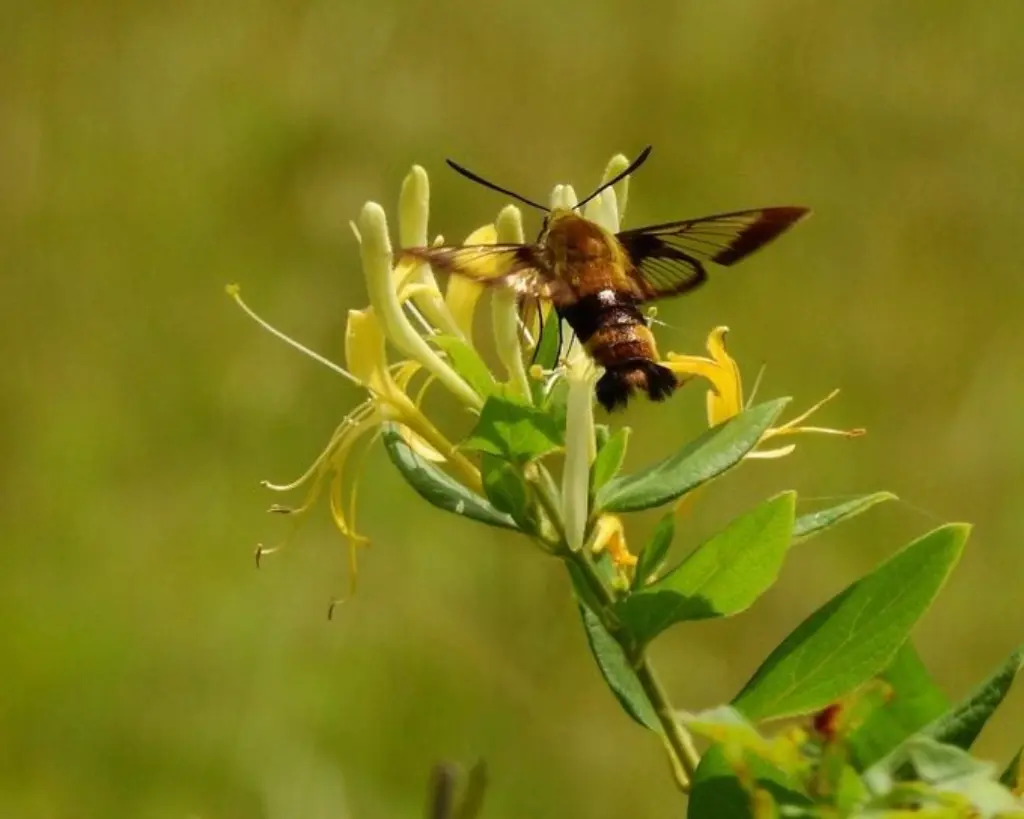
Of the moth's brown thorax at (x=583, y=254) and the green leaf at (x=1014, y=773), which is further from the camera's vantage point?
the moth's brown thorax at (x=583, y=254)

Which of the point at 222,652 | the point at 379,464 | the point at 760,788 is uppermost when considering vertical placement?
the point at 760,788

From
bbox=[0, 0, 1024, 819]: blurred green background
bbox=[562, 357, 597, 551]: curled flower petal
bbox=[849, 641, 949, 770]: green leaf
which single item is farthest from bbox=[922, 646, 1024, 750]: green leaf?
bbox=[0, 0, 1024, 819]: blurred green background

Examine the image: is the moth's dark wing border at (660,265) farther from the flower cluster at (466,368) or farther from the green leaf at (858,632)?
the green leaf at (858,632)

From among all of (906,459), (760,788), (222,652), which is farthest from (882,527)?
(760,788)

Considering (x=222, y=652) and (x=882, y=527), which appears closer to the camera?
(x=222, y=652)

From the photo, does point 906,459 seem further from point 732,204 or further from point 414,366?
point 414,366

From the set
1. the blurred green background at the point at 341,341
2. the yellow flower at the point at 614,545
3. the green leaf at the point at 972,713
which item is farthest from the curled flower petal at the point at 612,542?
the blurred green background at the point at 341,341
